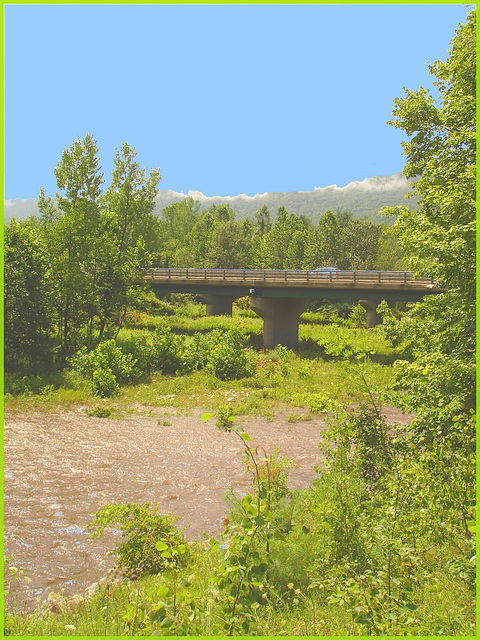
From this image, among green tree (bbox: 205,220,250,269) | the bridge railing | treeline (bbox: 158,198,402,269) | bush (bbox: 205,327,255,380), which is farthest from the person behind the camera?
green tree (bbox: 205,220,250,269)

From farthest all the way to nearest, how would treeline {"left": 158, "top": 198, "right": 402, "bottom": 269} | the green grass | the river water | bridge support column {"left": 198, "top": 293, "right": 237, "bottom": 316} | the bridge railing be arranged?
1. treeline {"left": 158, "top": 198, "right": 402, "bottom": 269}
2. bridge support column {"left": 198, "top": 293, "right": 237, "bottom": 316}
3. the bridge railing
4. the green grass
5. the river water

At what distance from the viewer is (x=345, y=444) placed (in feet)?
30.9

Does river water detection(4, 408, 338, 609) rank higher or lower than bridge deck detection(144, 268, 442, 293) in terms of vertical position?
lower

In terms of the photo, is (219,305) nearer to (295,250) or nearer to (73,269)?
(73,269)

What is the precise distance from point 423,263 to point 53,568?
11245 mm

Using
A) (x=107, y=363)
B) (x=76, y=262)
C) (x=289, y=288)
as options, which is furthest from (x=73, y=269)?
(x=289, y=288)

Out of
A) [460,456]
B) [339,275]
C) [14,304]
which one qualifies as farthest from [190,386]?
[460,456]

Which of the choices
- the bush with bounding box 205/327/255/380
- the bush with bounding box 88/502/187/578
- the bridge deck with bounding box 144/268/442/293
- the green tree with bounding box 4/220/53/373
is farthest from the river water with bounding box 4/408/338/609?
the bridge deck with bounding box 144/268/442/293

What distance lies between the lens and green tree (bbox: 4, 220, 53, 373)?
2805 centimetres

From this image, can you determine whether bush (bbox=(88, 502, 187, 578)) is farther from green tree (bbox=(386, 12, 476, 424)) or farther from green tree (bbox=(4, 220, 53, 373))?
green tree (bbox=(4, 220, 53, 373))

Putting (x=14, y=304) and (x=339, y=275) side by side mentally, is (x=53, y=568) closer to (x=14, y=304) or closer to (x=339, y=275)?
(x=14, y=304)

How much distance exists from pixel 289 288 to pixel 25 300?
21.1m

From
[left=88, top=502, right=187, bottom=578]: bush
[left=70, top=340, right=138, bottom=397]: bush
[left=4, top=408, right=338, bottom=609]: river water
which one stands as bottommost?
[left=4, top=408, right=338, bottom=609]: river water

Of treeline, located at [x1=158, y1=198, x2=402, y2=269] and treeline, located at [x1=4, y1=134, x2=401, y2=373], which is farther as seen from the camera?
treeline, located at [x1=158, y1=198, x2=402, y2=269]
